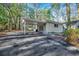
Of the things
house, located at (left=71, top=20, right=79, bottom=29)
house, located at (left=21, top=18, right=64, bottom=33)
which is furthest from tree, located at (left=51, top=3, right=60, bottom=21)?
house, located at (left=71, top=20, right=79, bottom=29)

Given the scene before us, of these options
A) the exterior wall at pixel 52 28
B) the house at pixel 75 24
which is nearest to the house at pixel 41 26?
the exterior wall at pixel 52 28

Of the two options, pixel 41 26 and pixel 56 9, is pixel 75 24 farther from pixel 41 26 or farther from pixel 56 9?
pixel 41 26

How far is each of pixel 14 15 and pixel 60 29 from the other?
62 centimetres

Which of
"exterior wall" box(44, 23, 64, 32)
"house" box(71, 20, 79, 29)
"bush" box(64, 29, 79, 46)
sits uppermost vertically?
"house" box(71, 20, 79, 29)

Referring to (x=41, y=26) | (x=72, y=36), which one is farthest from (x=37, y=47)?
(x=72, y=36)

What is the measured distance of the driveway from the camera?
8.79 feet

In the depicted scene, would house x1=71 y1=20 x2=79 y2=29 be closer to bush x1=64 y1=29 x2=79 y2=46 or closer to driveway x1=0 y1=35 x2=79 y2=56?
bush x1=64 y1=29 x2=79 y2=46

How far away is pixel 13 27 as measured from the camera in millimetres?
2697

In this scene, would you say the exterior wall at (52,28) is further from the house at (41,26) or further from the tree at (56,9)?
the tree at (56,9)

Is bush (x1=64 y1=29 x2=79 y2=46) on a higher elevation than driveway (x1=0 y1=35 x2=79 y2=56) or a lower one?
higher

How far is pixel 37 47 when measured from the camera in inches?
106

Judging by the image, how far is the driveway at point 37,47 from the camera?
2.68 metres

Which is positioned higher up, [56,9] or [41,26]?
[56,9]

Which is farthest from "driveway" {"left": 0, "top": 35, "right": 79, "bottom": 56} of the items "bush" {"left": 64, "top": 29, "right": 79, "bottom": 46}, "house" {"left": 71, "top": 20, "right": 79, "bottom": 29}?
"house" {"left": 71, "top": 20, "right": 79, "bottom": 29}
